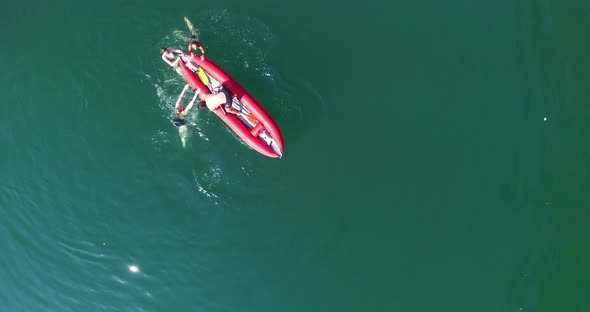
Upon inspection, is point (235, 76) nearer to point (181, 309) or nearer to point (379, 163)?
point (379, 163)

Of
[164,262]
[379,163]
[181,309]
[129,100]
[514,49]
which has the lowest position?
[181,309]

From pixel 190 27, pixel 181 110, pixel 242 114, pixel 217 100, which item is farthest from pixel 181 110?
pixel 190 27

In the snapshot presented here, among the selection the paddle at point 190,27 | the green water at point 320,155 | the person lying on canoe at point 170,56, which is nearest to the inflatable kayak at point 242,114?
the person lying on canoe at point 170,56

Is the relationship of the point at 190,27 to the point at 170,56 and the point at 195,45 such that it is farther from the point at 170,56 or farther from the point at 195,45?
the point at 170,56

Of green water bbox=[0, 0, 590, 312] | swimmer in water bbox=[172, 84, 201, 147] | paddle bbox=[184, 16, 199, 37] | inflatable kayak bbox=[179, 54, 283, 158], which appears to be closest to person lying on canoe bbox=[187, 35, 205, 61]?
inflatable kayak bbox=[179, 54, 283, 158]

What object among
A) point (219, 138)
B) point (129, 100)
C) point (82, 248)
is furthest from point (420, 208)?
point (82, 248)

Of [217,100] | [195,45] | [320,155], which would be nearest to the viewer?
[217,100]
